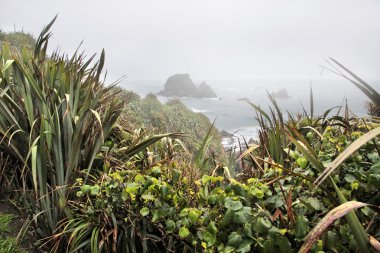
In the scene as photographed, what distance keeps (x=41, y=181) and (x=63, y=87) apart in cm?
117

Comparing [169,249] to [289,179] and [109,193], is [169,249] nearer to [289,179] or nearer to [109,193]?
[109,193]

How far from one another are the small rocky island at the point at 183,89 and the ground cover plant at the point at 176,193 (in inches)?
4041

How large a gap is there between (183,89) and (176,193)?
346 ft

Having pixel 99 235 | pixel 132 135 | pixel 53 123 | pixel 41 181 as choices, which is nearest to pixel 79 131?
pixel 53 123

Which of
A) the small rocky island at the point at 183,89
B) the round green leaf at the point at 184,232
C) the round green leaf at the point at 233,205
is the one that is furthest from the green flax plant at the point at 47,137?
the small rocky island at the point at 183,89

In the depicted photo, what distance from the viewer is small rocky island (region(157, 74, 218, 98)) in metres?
106

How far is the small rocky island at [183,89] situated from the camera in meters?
106

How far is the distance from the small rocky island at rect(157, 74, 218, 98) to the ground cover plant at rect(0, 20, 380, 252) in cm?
10263

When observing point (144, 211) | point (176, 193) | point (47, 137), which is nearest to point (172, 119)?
point (47, 137)

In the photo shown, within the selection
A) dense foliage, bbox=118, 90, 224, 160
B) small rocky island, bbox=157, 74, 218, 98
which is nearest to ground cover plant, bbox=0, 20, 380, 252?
dense foliage, bbox=118, 90, 224, 160

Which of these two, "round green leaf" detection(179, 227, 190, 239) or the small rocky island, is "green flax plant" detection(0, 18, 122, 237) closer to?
"round green leaf" detection(179, 227, 190, 239)

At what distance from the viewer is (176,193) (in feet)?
7.07

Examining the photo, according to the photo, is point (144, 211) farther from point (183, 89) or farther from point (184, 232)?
A: point (183, 89)

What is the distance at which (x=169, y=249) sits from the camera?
211 centimetres
